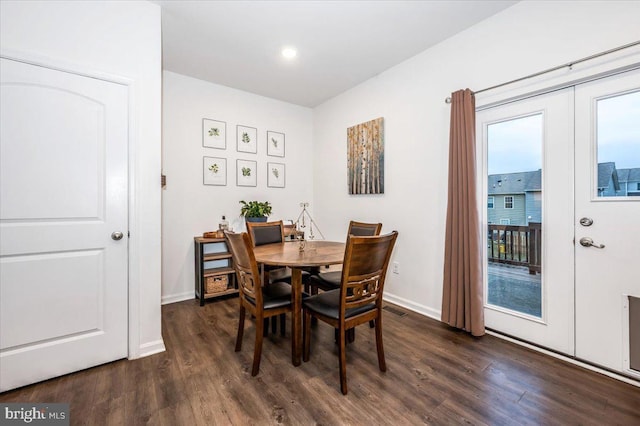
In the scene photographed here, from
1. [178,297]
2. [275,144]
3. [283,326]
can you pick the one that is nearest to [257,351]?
[283,326]

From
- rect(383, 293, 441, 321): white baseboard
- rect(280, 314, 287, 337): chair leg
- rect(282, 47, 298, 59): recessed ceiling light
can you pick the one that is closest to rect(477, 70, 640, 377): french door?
rect(383, 293, 441, 321): white baseboard

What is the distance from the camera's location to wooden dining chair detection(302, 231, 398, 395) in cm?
166

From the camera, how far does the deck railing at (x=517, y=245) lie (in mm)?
2223

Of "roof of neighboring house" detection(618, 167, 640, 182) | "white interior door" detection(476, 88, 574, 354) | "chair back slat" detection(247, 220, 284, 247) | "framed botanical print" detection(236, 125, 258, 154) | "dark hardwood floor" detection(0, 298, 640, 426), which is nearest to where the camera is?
"dark hardwood floor" detection(0, 298, 640, 426)

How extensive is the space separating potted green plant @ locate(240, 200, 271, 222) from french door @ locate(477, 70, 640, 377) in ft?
8.50

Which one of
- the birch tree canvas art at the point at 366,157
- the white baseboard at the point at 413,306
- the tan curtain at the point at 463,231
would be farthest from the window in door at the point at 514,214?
the birch tree canvas art at the point at 366,157

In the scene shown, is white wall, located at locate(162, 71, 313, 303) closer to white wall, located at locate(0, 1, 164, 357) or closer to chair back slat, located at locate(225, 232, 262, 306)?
white wall, located at locate(0, 1, 164, 357)

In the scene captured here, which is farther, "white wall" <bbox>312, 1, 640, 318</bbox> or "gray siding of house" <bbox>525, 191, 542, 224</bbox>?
"gray siding of house" <bbox>525, 191, 542, 224</bbox>

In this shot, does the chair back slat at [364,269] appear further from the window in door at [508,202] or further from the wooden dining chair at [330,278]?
the window in door at [508,202]

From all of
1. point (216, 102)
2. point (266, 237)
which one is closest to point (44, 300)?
point (266, 237)

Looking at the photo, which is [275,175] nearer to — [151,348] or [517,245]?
[151,348]

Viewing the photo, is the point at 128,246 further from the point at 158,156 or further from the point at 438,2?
the point at 438,2

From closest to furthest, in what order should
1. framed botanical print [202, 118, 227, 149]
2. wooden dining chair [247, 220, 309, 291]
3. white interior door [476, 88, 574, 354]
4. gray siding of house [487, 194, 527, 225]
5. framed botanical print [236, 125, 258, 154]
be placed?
white interior door [476, 88, 574, 354] < gray siding of house [487, 194, 527, 225] < wooden dining chair [247, 220, 309, 291] < framed botanical print [202, 118, 227, 149] < framed botanical print [236, 125, 258, 154]

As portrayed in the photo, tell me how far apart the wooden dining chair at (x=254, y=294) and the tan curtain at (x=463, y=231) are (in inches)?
59.6
